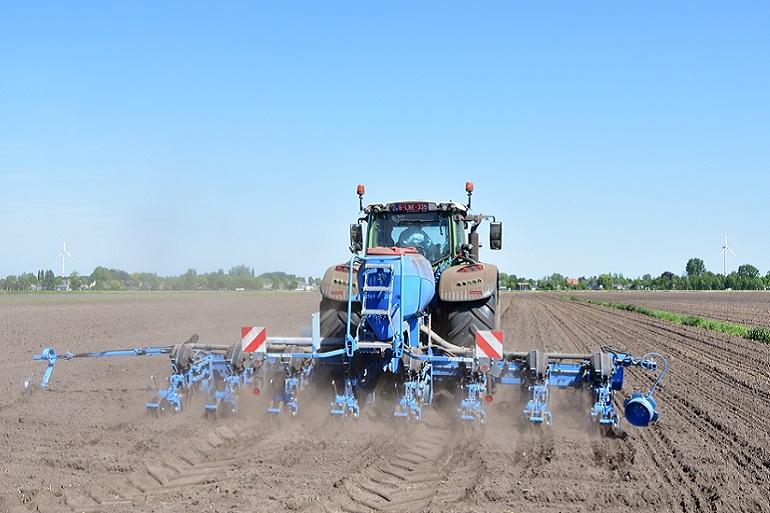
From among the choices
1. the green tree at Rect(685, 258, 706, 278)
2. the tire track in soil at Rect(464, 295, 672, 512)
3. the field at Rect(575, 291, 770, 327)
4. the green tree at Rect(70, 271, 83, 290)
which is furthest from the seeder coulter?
the green tree at Rect(685, 258, 706, 278)

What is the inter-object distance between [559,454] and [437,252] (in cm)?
388

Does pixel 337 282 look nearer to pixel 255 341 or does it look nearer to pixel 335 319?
pixel 335 319

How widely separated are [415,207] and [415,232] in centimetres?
37

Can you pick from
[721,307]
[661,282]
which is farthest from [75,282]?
[661,282]

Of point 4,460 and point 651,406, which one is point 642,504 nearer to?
point 651,406

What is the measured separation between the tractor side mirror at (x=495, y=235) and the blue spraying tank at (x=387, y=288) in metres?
2.02

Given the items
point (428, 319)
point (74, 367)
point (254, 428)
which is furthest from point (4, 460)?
point (74, 367)

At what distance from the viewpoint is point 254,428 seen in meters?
7.80

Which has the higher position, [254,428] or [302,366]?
[302,366]

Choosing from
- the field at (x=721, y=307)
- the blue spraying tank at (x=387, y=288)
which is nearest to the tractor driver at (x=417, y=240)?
the blue spraying tank at (x=387, y=288)

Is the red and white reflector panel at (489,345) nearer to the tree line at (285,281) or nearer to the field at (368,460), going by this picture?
the field at (368,460)

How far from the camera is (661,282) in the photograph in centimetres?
13288

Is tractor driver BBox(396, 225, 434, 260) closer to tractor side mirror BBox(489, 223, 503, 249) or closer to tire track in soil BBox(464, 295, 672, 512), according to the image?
tractor side mirror BBox(489, 223, 503, 249)

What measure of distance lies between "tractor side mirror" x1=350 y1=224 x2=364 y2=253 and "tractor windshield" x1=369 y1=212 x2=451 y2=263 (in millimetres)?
Result: 218
